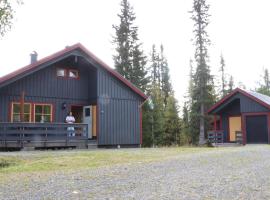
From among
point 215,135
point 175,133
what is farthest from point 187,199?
point 175,133

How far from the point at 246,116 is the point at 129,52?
1530cm

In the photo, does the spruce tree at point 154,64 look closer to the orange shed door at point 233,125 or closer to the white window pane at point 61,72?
the orange shed door at point 233,125

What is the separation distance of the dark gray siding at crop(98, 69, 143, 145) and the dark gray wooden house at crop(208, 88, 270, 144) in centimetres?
963

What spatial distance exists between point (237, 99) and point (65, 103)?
14952 millimetres

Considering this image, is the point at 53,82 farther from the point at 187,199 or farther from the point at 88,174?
the point at 187,199

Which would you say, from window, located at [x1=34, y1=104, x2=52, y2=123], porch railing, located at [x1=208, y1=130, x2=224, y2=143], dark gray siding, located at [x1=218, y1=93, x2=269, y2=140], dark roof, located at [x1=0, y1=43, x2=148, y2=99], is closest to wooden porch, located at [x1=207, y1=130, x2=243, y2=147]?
porch railing, located at [x1=208, y1=130, x2=224, y2=143]

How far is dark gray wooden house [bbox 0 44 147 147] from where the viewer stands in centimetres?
1827

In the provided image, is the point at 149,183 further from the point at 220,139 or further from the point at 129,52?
the point at 129,52

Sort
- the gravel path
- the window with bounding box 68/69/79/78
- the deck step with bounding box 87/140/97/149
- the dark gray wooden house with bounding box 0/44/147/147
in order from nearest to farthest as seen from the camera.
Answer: the gravel path < the dark gray wooden house with bounding box 0/44/147/147 < the deck step with bounding box 87/140/97/149 < the window with bounding box 68/69/79/78

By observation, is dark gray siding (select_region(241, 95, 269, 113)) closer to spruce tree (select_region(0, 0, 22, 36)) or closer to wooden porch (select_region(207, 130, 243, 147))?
wooden porch (select_region(207, 130, 243, 147))

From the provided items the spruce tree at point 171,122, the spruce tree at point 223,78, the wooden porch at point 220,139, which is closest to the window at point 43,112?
the wooden porch at point 220,139

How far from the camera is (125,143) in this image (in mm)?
22438

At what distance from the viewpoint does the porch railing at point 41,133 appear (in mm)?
17312

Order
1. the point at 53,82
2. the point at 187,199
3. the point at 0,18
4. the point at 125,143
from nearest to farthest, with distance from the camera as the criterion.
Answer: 1. the point at 187,199
2. the point at 0,18
3. the point at 53,82
4. the point at 125,143
